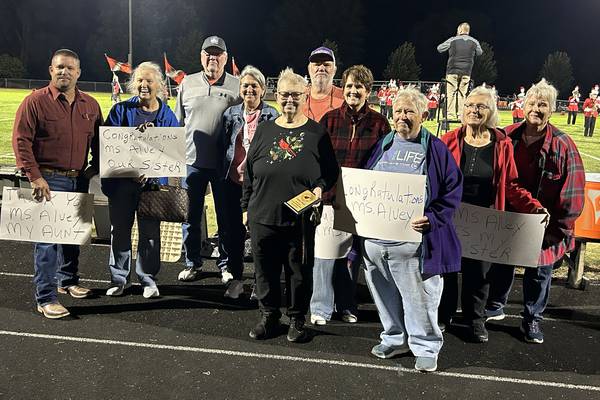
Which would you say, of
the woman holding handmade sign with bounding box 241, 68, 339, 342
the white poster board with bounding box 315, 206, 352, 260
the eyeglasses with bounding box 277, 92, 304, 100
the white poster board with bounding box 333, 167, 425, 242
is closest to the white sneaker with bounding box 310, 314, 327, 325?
the woman holding handmade sign with bounding box 241, 68, 339, 342

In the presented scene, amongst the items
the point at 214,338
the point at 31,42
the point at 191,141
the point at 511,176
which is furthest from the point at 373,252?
the point at 31,42

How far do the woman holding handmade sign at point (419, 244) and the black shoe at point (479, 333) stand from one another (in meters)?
0.63

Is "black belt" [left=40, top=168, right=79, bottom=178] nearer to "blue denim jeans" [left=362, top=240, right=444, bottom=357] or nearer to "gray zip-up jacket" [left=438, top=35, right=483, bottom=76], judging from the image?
"blue denim jeans" [left=362, top=240, right=444, bottom=357]

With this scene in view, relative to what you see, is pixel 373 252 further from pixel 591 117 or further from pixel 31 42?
pixel 31 42

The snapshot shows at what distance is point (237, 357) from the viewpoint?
399 cm

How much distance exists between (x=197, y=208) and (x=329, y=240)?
1.77 metres

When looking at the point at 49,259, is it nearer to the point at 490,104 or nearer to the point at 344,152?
the point at 344,152

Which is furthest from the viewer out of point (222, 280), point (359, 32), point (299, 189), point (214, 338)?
point (359, 32)

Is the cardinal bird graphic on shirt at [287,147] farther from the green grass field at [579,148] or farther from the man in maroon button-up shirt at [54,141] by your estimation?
the green grass field at [579,148]

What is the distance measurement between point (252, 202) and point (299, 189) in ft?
1.24

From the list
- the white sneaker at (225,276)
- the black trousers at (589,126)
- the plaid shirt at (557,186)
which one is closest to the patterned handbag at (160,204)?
the white sneaker at (225,276)

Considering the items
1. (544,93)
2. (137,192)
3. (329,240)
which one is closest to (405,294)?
(329,240)

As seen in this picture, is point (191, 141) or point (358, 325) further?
point (191, 141)

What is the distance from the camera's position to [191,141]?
525 cm
